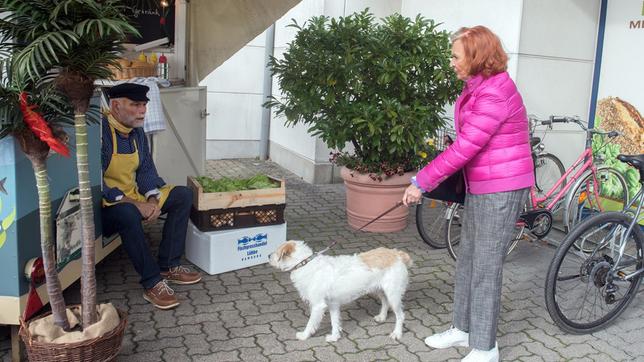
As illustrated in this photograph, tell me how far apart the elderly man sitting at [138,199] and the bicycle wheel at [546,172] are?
10.5 ft

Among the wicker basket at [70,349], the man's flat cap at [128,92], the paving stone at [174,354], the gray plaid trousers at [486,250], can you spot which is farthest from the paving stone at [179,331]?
the gray plaid trousers at [486,250]

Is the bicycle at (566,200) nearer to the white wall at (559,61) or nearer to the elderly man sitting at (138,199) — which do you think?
the white wall at (559,61)

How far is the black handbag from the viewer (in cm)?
383

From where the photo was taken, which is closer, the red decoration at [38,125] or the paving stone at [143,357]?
the red decoration at [38,125]

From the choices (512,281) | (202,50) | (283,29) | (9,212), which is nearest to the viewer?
(9,212)

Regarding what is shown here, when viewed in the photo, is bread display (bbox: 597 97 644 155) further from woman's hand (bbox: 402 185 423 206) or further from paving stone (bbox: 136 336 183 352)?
paving stone (bbox: 136 336 183 352)

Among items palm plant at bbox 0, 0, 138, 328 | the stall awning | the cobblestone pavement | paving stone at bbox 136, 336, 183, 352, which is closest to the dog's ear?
the cobblestone pavement

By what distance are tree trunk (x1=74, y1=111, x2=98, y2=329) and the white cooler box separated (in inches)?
66.2

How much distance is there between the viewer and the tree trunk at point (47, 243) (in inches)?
122

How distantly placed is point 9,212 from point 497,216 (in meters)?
2.63

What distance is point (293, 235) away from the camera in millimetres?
6285

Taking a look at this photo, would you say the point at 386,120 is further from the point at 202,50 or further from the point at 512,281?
the point at 202,50

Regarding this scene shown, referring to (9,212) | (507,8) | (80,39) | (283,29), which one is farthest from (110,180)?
(283,29)

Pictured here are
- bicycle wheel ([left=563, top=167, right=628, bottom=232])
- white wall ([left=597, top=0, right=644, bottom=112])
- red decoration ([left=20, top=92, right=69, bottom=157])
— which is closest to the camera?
red decoration ([left=20, top=92, right=69, bottom=157])
